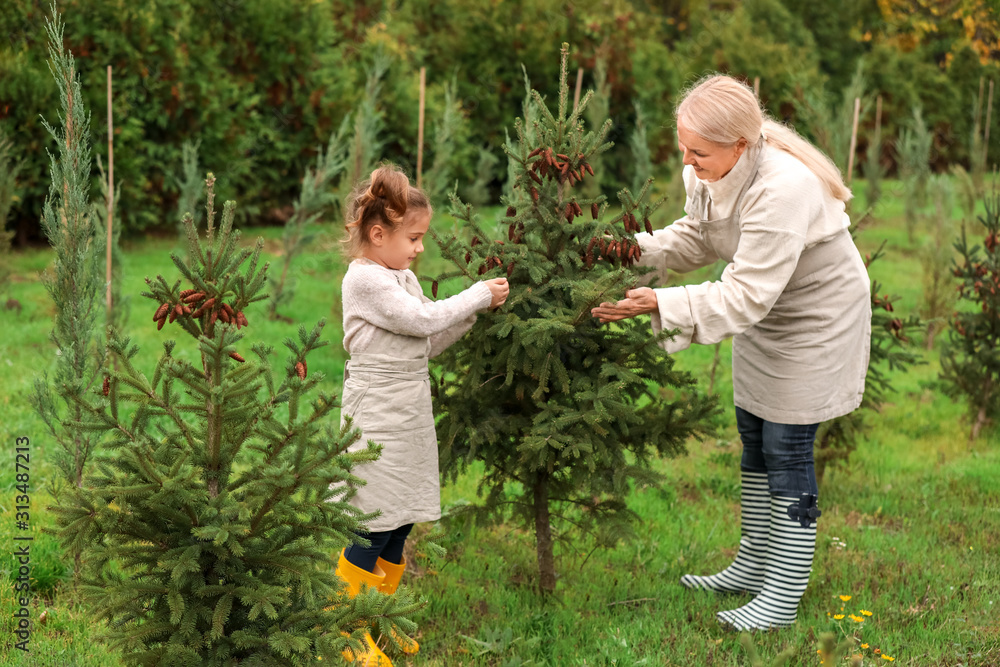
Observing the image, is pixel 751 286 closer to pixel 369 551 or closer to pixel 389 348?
pixel 389 348

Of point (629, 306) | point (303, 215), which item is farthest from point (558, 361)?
point (303, 215)

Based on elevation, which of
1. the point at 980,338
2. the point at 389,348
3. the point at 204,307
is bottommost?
the point at 980,338

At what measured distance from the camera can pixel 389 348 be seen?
3.24 meters

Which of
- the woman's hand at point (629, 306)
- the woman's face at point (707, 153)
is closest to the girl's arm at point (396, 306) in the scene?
the woman's hand at point (629, 306)

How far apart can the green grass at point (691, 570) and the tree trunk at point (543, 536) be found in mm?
74

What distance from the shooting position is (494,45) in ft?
48.9

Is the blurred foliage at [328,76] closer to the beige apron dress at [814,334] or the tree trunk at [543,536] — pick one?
the beige apron dress at [814,334]

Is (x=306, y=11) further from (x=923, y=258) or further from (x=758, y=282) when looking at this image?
(x=758, y=282)

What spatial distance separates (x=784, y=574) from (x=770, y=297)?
1192 mm

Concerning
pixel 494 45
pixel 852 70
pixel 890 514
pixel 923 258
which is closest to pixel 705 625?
pixel 890 514

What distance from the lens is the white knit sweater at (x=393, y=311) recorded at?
316 cm

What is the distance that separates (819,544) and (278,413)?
3.83 meters

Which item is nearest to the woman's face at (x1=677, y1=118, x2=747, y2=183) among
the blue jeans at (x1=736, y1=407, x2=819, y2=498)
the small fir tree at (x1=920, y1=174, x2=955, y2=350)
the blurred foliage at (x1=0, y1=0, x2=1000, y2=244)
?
the blue jeans at (x1=736, y1=407, x2=819, y2=498)

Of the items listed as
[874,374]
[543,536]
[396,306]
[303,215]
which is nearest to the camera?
[396,306]
